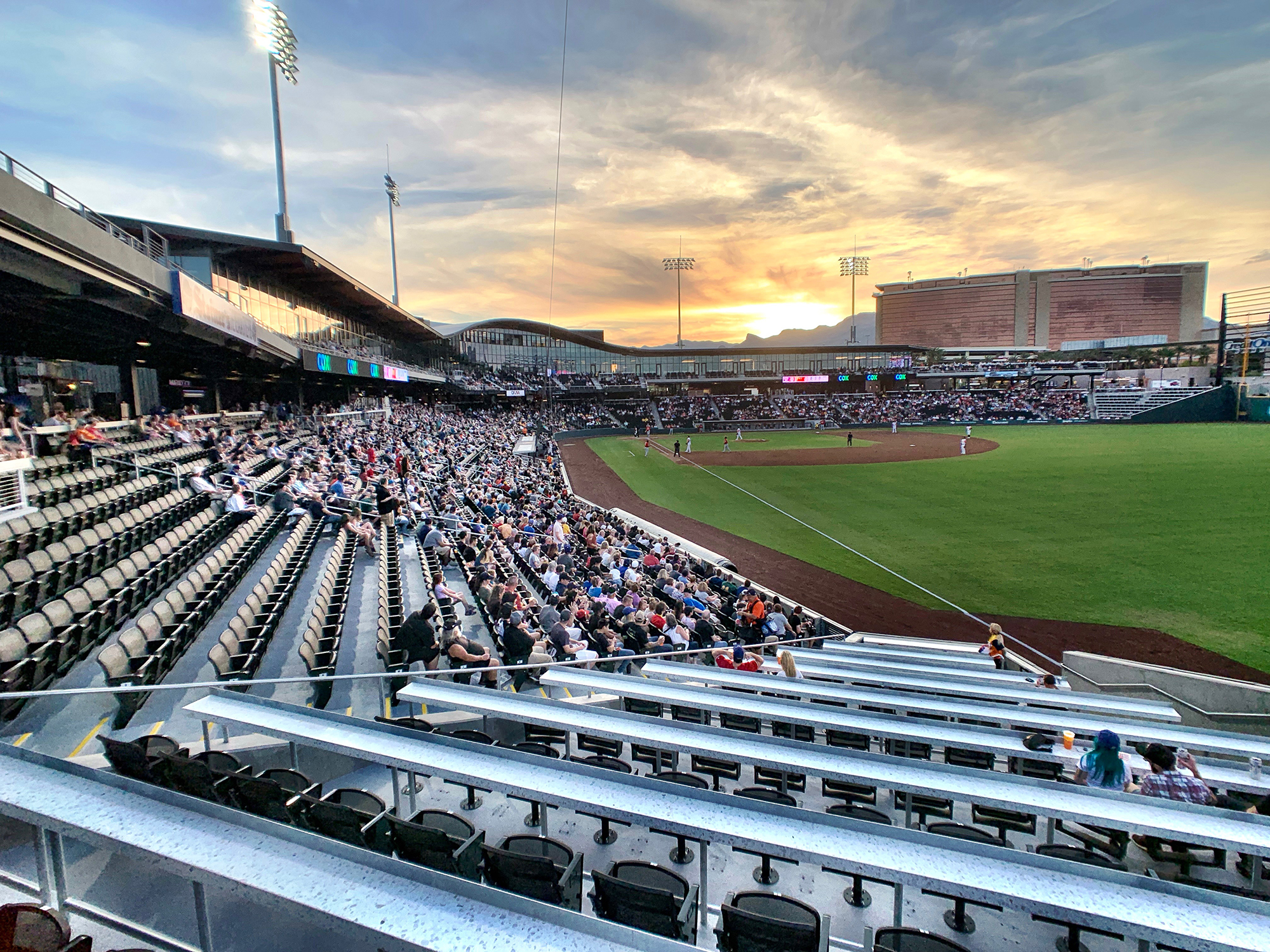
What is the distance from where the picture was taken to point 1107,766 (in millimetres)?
4621

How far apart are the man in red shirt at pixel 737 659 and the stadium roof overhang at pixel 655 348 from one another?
235ft

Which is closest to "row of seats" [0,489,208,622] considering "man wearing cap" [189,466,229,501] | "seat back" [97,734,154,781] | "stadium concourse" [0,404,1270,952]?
"stadium concourse" [0,404,1270,952]

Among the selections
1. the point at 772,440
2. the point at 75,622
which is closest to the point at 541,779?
the point at 75,622

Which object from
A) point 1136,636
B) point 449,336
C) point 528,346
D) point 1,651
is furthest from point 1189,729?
point 528,346

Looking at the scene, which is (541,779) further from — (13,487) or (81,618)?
(13,487)

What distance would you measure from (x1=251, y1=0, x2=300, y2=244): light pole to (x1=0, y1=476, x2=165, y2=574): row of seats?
18931 mm

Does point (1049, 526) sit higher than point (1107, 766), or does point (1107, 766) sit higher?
point (1107, 766)

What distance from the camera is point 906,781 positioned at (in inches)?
128

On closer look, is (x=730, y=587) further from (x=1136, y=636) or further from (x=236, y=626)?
(x=236, y=626)

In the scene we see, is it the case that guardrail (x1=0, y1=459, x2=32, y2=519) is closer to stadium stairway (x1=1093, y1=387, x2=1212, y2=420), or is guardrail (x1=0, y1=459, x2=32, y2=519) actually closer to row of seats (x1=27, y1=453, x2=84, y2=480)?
row of seats (x1=27, y1=453, x2=84, y2=480)

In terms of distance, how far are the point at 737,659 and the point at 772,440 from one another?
153 ft

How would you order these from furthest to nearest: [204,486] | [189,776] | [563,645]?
1. [204,486]
2. [563,645]
3. [189,776]

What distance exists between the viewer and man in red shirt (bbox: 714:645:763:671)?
811cm

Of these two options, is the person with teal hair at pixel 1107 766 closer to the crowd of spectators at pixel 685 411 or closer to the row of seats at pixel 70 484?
the row of seats at pixel 70 484
